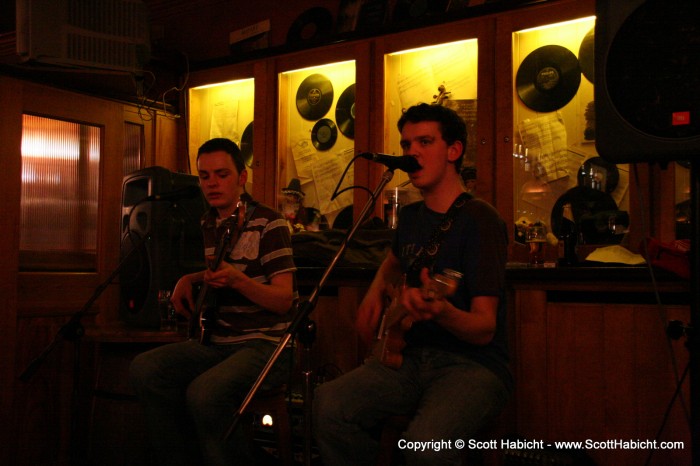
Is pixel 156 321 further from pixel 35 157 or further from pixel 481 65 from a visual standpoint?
pixel 481 65

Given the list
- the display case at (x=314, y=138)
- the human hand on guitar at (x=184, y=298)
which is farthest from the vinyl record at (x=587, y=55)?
the human hand on guitar at (x=184, y=298)

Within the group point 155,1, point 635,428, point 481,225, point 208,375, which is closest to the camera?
point 481,225

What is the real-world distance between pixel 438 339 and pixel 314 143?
2.39 metres

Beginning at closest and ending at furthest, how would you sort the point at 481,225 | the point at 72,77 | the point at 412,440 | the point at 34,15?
the point at 412,440 < the point at 481,225 < the point at 34,15 < the point at 72,77

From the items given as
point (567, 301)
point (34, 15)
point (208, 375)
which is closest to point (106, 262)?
point (34, 15)

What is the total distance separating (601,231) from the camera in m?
3.01

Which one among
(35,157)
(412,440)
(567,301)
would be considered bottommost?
(412,440)

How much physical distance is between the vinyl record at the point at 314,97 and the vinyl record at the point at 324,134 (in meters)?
0.05

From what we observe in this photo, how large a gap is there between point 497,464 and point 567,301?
0.82 metres

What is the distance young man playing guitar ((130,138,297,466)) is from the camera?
2.09 meters

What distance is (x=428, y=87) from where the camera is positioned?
3615 mm

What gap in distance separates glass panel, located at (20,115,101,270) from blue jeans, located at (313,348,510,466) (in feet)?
6.50

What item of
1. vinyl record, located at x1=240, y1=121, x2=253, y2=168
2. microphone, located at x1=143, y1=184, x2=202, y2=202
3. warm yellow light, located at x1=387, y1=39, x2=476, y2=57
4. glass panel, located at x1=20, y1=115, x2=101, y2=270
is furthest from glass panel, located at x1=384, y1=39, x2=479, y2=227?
glass panel, located at x1=20, y1=115, x2=101, y2=270

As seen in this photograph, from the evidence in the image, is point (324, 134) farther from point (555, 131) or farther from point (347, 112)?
point (555, 131)
